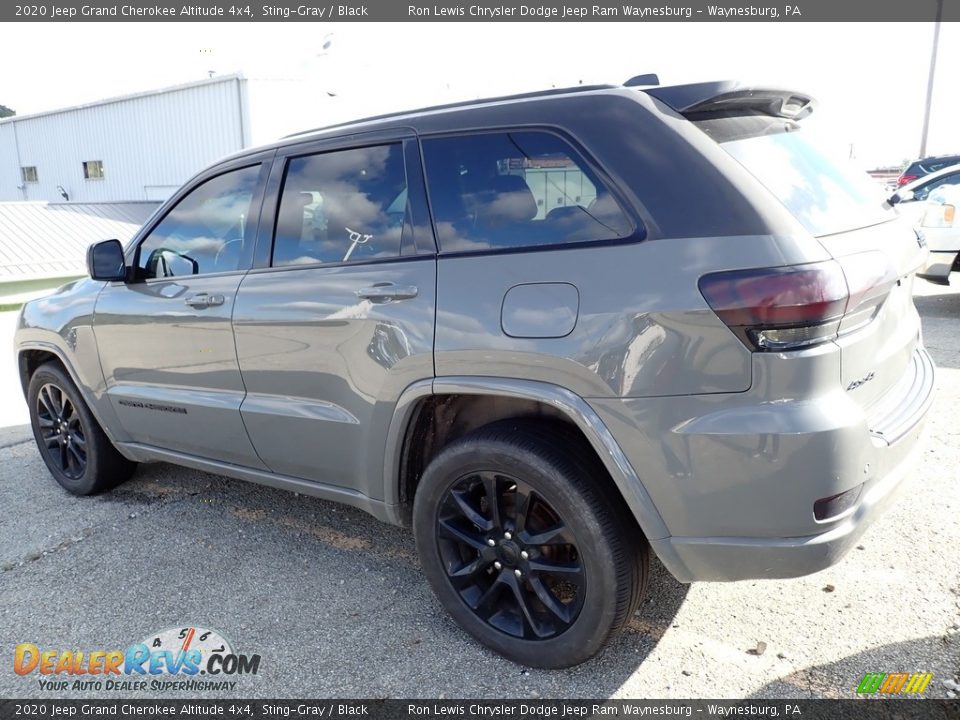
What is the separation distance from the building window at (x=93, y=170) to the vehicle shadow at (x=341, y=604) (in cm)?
2002

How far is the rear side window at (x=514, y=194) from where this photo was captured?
2441mm

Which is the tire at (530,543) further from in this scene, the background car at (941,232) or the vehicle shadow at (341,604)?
the background car at (941,232)

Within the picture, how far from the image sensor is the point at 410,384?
2770 millimetres

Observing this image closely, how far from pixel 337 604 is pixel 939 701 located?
222cm

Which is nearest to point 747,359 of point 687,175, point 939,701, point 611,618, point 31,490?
point 687,175

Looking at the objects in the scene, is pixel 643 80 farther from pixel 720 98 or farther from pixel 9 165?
pixel 9 165

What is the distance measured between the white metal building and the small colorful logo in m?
14.9

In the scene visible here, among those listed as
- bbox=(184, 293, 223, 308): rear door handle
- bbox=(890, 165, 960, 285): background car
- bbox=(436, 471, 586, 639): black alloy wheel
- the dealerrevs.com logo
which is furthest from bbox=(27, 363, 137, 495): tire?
bbox=(890, 165, 960, 285): background car

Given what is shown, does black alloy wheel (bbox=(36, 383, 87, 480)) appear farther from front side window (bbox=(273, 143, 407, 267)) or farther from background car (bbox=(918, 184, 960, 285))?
background car (bbox=(918, 184, 960, 285))

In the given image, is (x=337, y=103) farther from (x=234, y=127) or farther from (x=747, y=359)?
(x=747, y=359)

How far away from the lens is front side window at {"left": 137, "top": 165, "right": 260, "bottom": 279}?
349 cm

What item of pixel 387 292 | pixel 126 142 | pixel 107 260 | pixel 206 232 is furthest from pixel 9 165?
pixel 387 292

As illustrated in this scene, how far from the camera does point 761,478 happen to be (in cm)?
217

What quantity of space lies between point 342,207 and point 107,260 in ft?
4.85
